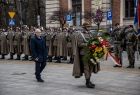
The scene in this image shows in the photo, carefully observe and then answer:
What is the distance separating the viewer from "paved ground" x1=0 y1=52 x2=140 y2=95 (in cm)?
1395

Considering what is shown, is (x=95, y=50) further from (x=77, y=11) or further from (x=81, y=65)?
(x=77, y=11)

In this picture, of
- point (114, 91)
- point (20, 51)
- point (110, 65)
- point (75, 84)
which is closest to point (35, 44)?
point (75, 84)

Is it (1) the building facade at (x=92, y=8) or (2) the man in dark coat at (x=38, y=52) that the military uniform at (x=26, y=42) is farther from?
(1) the building facade at (x=92, y=8)

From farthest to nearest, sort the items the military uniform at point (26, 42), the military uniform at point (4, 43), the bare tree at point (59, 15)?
the bare tree at point (59, 15), the military uniform at point (4, 43), the military uniform at point (26, 42)

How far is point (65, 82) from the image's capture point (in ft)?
52.6

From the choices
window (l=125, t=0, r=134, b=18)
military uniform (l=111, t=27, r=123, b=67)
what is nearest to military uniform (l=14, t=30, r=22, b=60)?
military uniform (l=111, t=27, r=123, b=67)

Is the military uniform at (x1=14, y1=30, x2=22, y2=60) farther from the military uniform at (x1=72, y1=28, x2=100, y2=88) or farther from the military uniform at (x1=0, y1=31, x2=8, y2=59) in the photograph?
the military uniform at (x1=72, y1=28, x2=100, y2=88)

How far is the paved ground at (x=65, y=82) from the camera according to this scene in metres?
14.0

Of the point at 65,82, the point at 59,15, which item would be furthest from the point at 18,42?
the point at 59,15

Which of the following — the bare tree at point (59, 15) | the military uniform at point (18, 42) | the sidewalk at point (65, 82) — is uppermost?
the bare tree at point (59, 15)

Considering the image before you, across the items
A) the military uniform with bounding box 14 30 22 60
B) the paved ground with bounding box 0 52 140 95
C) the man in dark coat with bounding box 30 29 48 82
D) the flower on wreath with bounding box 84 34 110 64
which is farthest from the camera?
the military uniform with bounding box 14 30 22 60

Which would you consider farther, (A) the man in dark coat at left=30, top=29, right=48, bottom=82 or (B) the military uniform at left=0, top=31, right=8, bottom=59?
(B) the military uniform at left=0, top=31, right=8, bottom=59

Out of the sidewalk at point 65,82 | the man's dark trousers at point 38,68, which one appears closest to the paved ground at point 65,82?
the sidewalk at point 65,82

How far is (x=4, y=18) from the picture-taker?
59.0m
